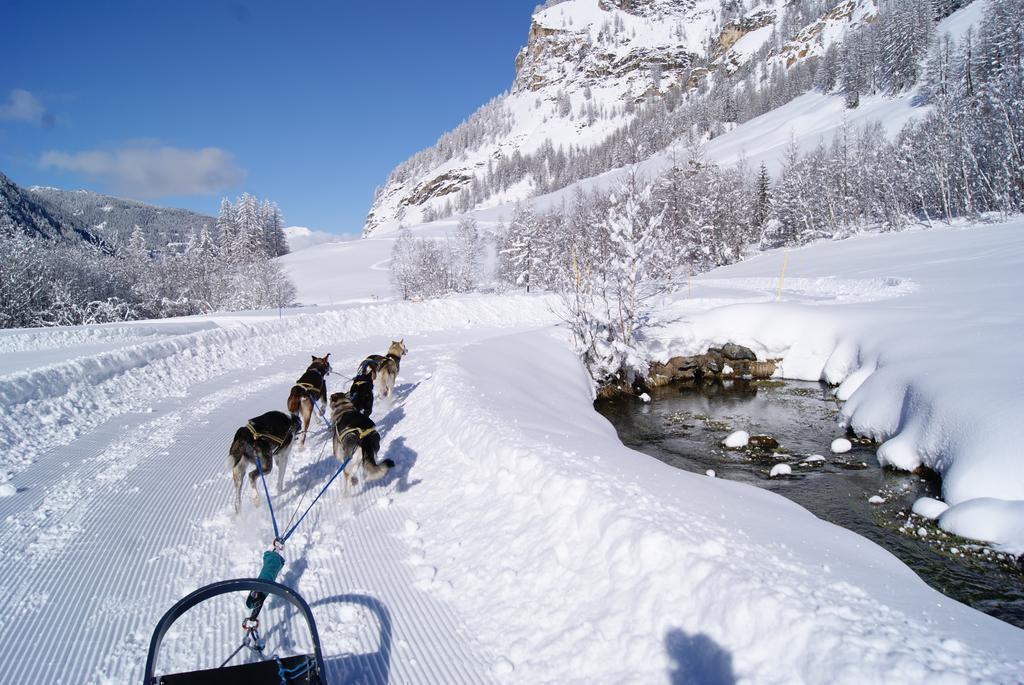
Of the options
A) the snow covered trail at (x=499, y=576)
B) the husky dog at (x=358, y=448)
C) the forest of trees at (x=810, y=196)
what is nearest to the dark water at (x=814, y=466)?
the snow covered trail at (x=499, y=576)

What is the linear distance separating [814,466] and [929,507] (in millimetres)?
2365

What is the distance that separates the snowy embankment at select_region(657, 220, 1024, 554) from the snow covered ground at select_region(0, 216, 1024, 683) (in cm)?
7

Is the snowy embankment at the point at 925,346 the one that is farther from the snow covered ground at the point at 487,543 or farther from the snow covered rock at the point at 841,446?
the snow covered rock at the point at 841,446

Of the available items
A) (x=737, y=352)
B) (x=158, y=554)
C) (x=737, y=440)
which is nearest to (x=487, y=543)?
(x=158, y=554)

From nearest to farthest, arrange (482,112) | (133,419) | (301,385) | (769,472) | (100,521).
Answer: (100,521) → (301,385) → (133,419) → (769,472) → (482,112)

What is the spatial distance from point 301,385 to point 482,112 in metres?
209

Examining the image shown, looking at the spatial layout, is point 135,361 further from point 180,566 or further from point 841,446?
point 841,446

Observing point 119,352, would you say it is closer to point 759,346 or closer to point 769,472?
point 769,472

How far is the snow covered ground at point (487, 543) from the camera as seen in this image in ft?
Answer: 9.69

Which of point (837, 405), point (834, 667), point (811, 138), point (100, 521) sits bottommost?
point (837, 405)

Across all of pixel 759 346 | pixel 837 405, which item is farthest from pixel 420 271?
pixel 837 405

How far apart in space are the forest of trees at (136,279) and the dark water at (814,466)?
109 feet

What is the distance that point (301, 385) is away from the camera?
820 cm

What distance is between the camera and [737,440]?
11.5 meters
